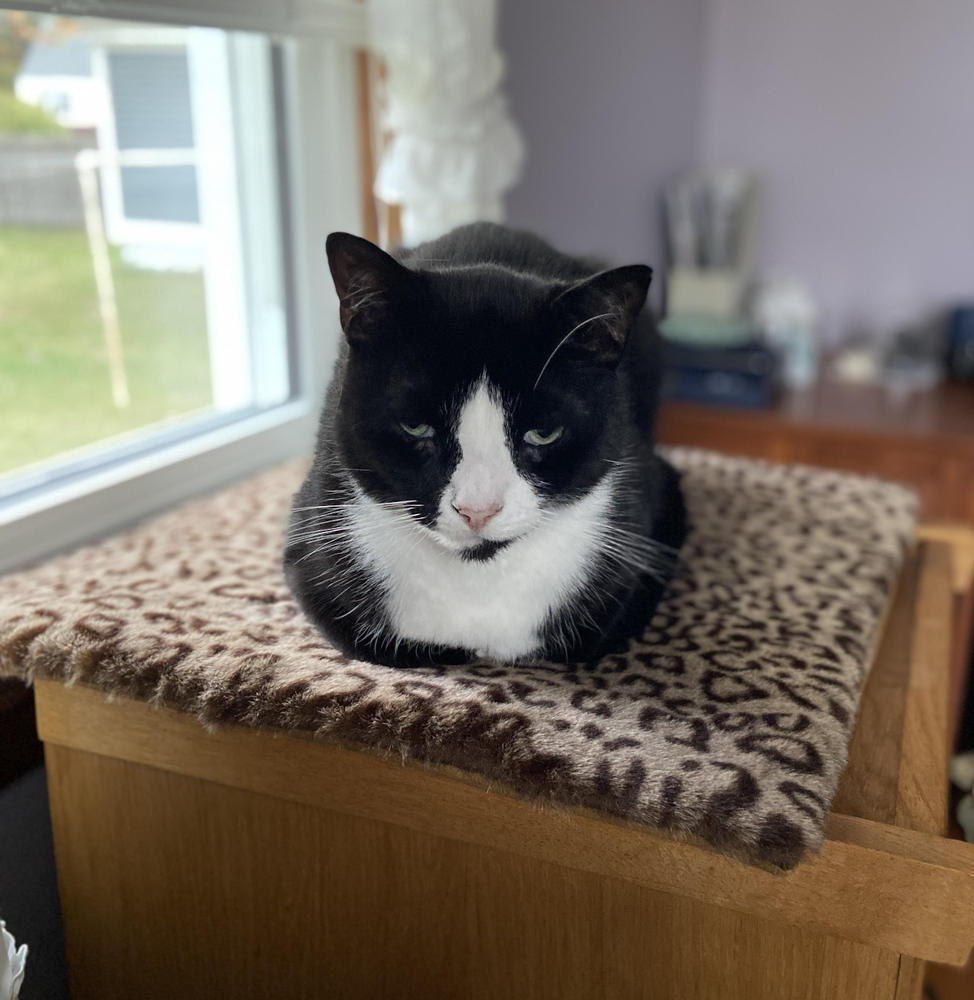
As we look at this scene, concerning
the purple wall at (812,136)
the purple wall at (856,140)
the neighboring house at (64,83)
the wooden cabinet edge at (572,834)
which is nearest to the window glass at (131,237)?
the neighboring house at (64,83)

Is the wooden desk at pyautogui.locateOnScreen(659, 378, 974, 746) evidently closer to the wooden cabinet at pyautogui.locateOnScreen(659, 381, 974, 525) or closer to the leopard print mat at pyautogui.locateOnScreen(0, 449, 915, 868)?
the wooden cabinet at pyautogui.locateOnScreen(659, 381, 974, 525)

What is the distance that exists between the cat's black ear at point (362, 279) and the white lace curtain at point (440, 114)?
570mm

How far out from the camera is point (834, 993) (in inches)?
24.3

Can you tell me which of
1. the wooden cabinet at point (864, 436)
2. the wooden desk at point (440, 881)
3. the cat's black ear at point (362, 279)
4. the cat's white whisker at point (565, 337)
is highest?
the cat's black ear at point (362, 279)

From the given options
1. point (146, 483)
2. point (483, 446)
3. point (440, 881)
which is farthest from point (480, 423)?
point (146, 483)

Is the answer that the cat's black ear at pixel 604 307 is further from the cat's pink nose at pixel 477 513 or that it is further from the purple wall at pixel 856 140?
the purple wall at pixel 856 140

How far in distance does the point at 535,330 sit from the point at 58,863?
0.60m

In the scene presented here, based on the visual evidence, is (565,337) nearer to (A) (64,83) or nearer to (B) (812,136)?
(A) (64,83)

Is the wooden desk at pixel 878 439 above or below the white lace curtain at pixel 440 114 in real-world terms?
below

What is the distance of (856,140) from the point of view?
6.73 feet

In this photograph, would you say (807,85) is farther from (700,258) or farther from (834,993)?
(834,993)

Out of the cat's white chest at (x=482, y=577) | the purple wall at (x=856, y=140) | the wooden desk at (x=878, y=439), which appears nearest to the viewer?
the cat's white chest at (x=482, y=577)

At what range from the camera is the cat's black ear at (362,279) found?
61 cm

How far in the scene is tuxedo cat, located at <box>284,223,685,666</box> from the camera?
631 millimetres
